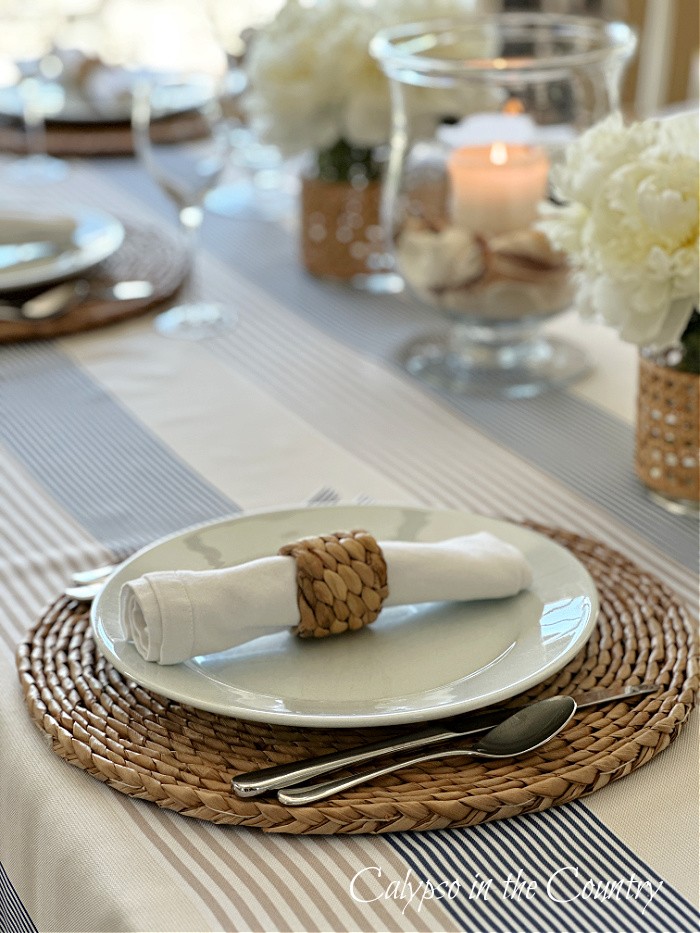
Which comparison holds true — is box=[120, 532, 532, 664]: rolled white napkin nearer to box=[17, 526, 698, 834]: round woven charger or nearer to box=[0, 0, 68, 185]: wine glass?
box=[17, 526, 698, 834]: round woven charger

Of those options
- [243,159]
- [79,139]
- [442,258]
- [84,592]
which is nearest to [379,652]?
[84,592]

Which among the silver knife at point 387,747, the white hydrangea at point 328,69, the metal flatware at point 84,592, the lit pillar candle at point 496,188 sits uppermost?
the white hydrangea at point 328,69

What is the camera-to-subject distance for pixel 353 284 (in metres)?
1.37

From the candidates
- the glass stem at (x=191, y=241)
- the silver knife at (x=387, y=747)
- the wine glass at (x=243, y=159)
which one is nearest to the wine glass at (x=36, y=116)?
the wine glass at (x=243, y=159)

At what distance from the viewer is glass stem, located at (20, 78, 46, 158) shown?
1.75m

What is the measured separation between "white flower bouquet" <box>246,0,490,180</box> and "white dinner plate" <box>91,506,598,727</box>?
0.64 meters

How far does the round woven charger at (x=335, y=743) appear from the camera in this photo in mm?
577

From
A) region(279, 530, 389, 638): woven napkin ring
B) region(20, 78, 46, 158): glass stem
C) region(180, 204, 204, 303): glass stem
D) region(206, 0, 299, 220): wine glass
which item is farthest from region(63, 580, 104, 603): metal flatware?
region(20, 78, 46, 158): glass stem

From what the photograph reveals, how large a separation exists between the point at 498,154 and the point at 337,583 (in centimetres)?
56

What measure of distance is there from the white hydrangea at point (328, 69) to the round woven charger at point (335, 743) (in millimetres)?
724

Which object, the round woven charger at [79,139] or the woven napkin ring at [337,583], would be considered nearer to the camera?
the woven napkin ring at [337,583]

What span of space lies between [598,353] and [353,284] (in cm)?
31

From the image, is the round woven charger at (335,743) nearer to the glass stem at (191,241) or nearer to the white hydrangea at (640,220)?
the white hydrangea at (640,220)

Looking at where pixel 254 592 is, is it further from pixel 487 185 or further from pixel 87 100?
pixel 87 100
